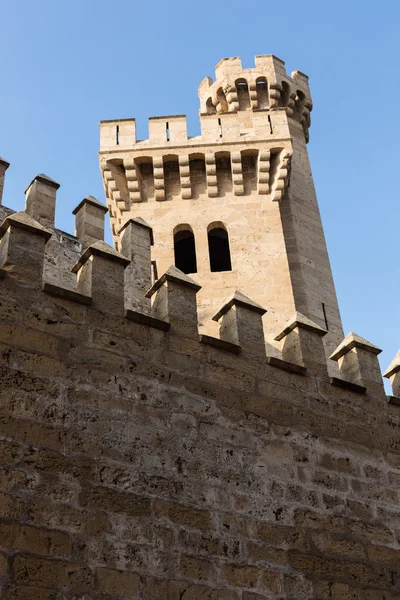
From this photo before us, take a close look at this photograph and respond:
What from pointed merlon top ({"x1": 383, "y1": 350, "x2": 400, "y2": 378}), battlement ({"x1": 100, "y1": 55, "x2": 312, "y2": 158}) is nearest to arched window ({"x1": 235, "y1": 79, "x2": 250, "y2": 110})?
battlement ({"x1": 100, "y1": 55, "x2": 312, "y2": 158})

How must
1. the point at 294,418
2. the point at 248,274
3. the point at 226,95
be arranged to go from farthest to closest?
the point at 226,95, the point at 248,274, the point at 294,418

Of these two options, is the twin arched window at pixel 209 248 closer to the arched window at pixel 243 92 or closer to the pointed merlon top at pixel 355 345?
the arched window at pixel 243 92

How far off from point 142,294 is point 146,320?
9.47 feet

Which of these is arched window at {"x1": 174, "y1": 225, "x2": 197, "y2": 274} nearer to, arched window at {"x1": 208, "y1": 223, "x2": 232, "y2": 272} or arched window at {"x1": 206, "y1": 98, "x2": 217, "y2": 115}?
arched window at {"x1": 208, "y1": 223, "x2": 232, "y2": 272}

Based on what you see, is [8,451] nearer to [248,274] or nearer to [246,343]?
[246,343]

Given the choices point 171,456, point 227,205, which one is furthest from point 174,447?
point 227,205

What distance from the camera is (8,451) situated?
5.88m

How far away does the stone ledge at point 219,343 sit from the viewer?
7477mm

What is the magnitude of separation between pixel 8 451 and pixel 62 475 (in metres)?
0.42

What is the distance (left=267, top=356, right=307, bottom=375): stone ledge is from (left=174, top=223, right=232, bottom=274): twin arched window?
8.92 meters

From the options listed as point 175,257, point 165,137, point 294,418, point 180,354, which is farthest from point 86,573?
point 165,137

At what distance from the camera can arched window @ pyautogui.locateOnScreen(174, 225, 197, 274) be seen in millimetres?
17109

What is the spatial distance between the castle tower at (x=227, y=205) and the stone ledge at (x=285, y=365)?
→ 24.0 ft

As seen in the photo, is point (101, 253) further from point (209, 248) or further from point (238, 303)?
point (209, 248)
